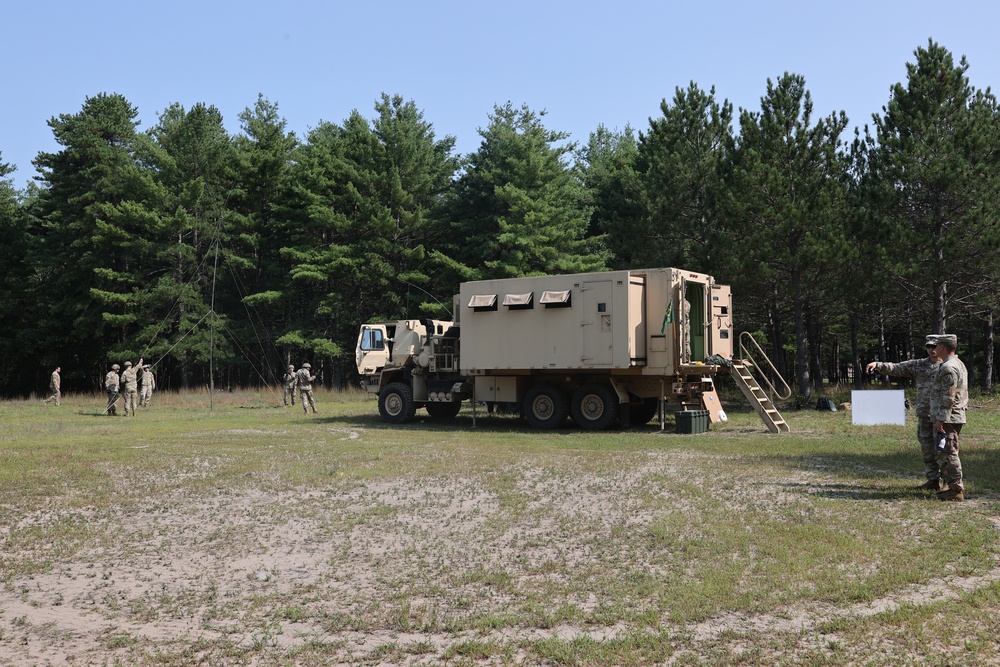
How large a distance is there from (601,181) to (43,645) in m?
42.2

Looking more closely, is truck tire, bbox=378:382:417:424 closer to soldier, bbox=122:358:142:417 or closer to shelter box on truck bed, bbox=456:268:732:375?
shelter box on truck bed, bbox=456:268:732:375

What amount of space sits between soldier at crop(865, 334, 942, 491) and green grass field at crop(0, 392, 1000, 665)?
15.4 inches

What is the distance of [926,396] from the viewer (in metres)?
9.54

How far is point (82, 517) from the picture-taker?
8.92m

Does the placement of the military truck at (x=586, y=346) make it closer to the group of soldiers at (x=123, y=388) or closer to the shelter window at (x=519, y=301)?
the shelter window at (x=519, y=301)

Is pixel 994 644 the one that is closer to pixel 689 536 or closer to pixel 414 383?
pixel 689 536

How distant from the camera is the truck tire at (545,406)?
2000 centimetres

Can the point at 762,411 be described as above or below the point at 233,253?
below

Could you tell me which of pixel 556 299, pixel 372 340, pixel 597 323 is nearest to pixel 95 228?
pixel 372 340

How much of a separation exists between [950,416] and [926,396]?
441 mm

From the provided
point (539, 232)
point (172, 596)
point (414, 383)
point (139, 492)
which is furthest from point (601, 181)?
point (172, 596)

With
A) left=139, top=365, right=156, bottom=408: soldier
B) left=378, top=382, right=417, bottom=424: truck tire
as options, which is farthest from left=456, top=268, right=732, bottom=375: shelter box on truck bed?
left=139, top=365, right=156, bottom=408: soldier

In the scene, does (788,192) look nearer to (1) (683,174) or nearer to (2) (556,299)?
(1) (683,174)

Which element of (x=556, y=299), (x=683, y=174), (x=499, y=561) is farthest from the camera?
(x=683, y=174)
